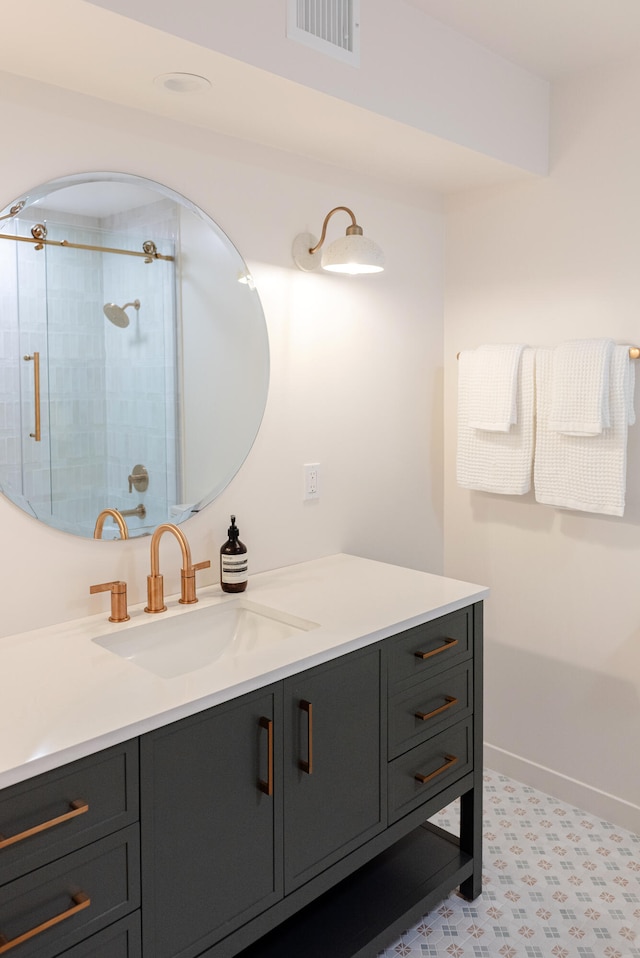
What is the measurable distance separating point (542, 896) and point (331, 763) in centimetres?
92

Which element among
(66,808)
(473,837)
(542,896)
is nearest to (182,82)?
(66,808)

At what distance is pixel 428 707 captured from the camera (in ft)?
6.41

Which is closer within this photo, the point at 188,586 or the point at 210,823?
the point at 210,823

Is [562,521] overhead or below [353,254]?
below

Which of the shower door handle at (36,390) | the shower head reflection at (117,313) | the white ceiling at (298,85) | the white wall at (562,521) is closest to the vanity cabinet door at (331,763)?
the shower door handle at (36,390)

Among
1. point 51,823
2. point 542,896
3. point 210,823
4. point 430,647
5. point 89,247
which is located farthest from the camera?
point 542,896

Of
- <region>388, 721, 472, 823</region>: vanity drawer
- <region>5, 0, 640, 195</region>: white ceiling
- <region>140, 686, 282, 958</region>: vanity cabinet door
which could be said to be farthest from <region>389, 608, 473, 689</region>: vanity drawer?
<region>5, 0, 640, 195</region>: white ceiling

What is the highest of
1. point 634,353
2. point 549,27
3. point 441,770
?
point 549,27

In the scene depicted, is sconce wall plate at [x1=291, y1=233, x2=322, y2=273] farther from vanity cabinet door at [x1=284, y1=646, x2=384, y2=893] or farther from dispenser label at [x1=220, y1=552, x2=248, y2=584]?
vanity cabinet door at [x1=284, y1=646, x2=384, y2=893]

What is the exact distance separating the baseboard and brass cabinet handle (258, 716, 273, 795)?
1484 mm

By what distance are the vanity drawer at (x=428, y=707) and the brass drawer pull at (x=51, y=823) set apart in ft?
2.65

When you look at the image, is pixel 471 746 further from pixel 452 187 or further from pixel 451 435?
pixel 452 187

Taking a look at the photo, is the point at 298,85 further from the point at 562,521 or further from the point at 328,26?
the point at 562,521

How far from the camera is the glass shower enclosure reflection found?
1.71 m
